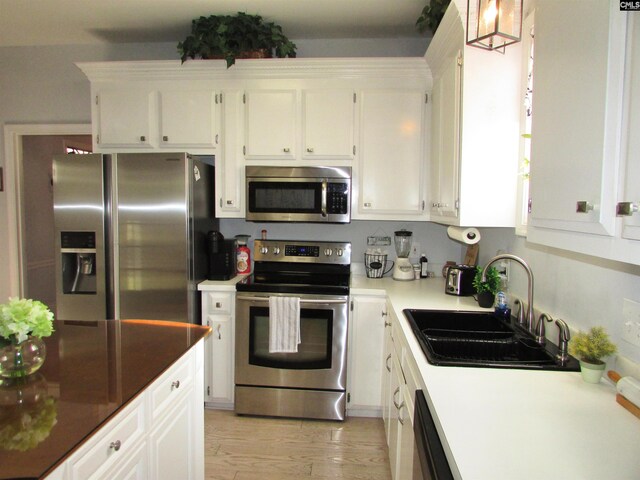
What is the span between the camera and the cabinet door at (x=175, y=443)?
1.36 m

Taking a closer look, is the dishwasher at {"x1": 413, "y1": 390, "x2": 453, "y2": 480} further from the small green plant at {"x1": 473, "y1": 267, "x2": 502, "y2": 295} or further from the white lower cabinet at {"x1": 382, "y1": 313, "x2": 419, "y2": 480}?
the small green plant at {"x1": 473, "y1": 267, "x2": 502, "y2": 295}

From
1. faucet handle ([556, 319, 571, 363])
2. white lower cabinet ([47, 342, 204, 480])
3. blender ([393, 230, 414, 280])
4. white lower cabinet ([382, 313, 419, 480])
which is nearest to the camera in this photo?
white lower cabinet ([47, 342, 204, 480])

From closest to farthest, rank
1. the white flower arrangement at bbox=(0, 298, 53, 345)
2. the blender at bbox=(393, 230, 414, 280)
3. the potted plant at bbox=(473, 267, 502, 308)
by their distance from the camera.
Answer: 1. the white flower arrangement at bbox=(0, 298, 53, 345)
2. the potted plant at bbox=(473, 267, 502, 308)
3. the blender at bbox=(393, 230, 414, 280)

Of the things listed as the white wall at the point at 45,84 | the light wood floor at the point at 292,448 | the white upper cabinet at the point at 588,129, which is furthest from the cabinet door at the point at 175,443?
the white wall at the point at 45,84

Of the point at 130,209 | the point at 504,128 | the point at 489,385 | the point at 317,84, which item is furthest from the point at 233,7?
the point at 489,385

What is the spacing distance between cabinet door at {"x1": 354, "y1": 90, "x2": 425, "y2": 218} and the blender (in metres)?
0.24

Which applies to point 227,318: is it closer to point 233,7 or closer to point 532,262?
point 532,262

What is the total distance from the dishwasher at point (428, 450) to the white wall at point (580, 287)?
2.20 feet

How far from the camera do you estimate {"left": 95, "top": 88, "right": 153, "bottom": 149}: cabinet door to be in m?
2.96

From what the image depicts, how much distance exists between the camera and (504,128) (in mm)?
2059

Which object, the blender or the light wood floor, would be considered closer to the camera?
the light wood floor

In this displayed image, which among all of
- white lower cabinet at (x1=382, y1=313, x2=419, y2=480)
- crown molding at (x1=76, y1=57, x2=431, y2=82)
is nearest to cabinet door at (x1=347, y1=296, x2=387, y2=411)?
white lower cabinet at (x1=382, y1=313, x2=419, y2=480)

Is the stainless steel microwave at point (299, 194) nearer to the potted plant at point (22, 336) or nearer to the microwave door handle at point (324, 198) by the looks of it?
the microwave door handle at point (324, 198)

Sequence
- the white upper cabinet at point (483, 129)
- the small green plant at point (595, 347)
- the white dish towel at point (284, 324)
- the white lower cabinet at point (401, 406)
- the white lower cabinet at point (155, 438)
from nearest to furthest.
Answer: the white lower cabinet at point (155, 438)
the small green plant at point (595, 347)
the white lower cabinet at point (401, 406)
the white upper cabinet at point (483, 129)
the white dish towel at point (284, 324)
